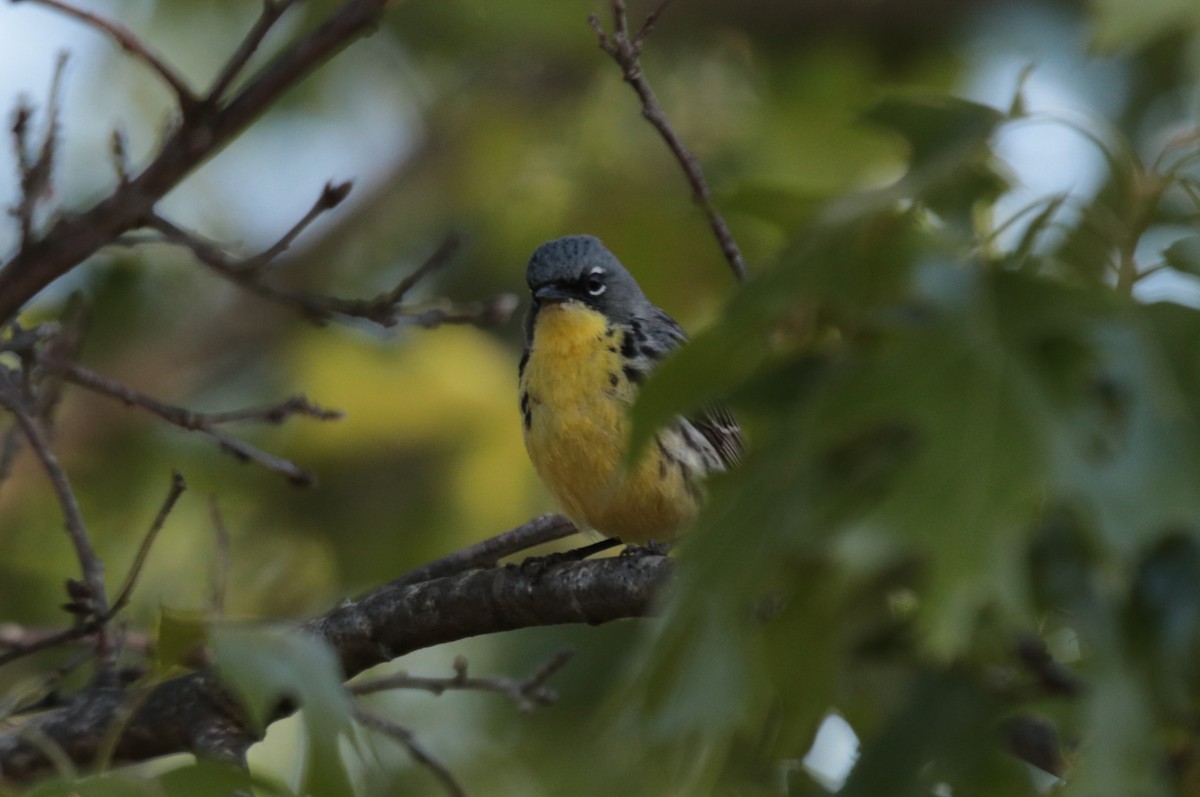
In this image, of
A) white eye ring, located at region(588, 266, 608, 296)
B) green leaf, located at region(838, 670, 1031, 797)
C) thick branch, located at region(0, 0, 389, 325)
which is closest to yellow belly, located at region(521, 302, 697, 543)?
white eye ring, located at region(588, 266, 608, 296)

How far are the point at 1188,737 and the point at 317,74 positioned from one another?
9.30m

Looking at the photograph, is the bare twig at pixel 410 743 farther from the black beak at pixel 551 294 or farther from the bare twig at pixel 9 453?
the black beak at pixel 551 294

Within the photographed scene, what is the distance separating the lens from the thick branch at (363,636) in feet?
12.3

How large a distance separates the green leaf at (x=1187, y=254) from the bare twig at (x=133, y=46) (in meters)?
1.77

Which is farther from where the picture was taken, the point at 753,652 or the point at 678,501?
the point at 678,501

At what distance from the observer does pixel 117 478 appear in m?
8.20

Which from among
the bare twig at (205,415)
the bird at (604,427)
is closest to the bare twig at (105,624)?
the bare twig at (205,415)

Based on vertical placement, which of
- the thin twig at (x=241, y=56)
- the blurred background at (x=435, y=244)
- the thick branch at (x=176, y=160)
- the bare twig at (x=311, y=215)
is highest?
the thin twig at (x=241, y=56)

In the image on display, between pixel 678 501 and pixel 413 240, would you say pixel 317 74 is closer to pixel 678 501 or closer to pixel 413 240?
pixel 413 240

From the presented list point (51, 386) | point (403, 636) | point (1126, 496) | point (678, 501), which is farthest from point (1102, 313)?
point (51, 386)

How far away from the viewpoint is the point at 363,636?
399 centimetres

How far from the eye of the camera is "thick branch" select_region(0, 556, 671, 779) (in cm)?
376

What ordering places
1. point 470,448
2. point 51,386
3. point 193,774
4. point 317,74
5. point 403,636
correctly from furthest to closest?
point 317,74
point 470,448
point 51,386
point 403,636
point 193,774

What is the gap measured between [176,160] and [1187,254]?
1826mm
